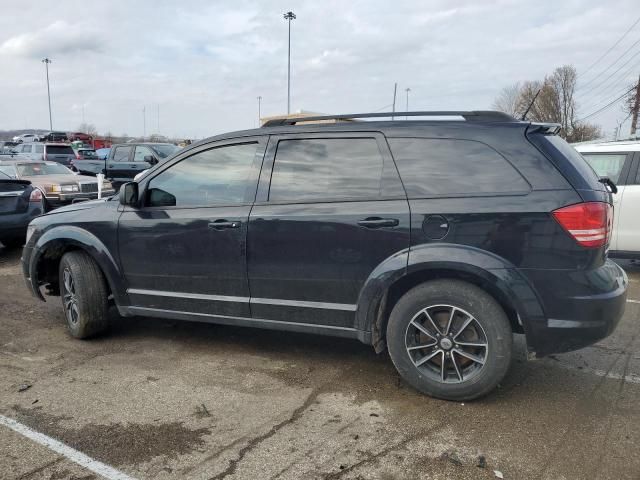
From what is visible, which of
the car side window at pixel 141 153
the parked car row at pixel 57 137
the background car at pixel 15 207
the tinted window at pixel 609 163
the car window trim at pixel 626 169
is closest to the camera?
the car window trim at pixel 626 169

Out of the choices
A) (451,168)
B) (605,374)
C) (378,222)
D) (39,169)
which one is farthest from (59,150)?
(605,374)

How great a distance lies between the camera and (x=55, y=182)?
11.6 metres

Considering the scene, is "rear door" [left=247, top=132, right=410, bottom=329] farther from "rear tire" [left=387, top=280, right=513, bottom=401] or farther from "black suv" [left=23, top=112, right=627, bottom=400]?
"rear tire" [left=387, top=280, right=513, bottom=401]

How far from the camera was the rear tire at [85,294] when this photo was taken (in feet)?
14.8

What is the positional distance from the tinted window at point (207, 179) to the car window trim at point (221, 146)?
0.02 meters

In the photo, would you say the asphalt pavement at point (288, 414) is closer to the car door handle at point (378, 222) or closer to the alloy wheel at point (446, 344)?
the alloy wheel at point (446, 344)

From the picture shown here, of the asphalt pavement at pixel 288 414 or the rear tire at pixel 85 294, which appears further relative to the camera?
the rear tire at pixel 85 294

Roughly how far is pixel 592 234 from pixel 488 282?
66cm

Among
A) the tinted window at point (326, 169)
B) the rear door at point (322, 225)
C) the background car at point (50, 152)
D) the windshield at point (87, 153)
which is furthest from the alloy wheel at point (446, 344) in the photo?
the windshield at point (87, 153)

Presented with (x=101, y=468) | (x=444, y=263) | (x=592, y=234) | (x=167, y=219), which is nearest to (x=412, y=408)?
(x=444, y=263)

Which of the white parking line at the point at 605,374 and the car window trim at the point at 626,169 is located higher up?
the car window trim at the point at 626,169

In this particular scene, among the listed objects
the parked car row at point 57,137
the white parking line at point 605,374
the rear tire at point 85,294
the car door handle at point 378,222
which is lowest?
the white parking line at point 605,374

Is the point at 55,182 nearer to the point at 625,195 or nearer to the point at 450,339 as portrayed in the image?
the point at 450,339

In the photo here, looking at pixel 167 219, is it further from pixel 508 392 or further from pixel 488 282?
pixel 508 392
